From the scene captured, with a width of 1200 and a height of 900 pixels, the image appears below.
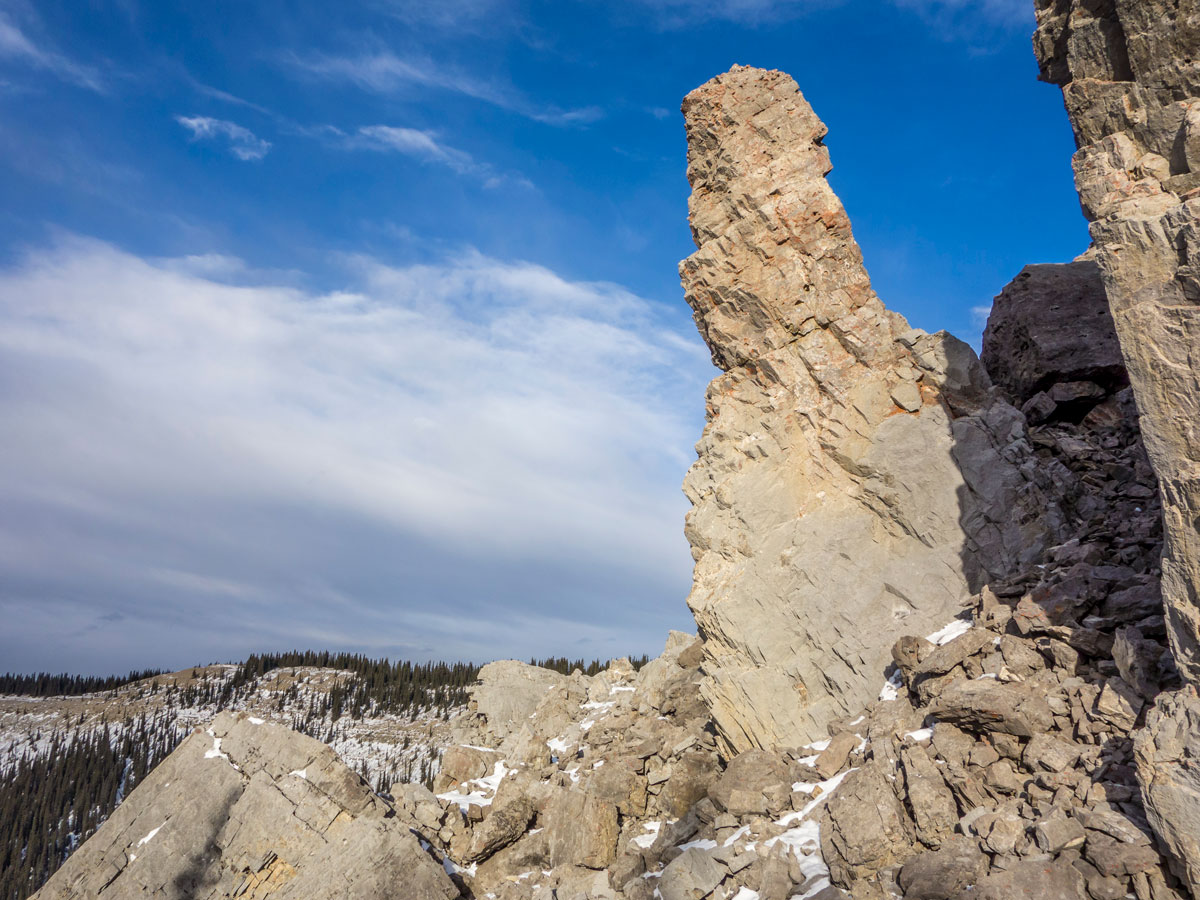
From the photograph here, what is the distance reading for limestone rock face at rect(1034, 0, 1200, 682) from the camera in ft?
41.8

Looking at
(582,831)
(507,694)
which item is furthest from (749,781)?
(507,694)

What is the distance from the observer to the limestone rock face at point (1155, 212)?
12.7 m

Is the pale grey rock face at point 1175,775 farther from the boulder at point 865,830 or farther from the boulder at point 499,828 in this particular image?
the boulder at point 499,828

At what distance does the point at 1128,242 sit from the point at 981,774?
35.2 ft

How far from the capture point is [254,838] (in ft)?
81.0

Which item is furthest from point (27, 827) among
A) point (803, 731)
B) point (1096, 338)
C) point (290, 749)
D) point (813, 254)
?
point (1096, 338)

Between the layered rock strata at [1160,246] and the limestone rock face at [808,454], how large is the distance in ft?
30.8

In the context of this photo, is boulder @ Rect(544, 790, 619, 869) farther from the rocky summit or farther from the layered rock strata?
the layered rock strata

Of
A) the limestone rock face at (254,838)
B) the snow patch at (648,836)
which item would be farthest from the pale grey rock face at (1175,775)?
the limestone rock face at (254,838)

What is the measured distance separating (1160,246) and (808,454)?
13104 mm

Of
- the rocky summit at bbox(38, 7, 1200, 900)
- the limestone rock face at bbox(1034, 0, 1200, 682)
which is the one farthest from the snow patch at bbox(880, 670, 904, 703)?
the limestone rock face at bbox(1034, 0, 1200, 682)

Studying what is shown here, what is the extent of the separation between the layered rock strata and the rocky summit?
6 centimetres

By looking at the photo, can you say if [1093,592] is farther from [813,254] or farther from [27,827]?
[27,827]

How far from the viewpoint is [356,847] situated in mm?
22453
